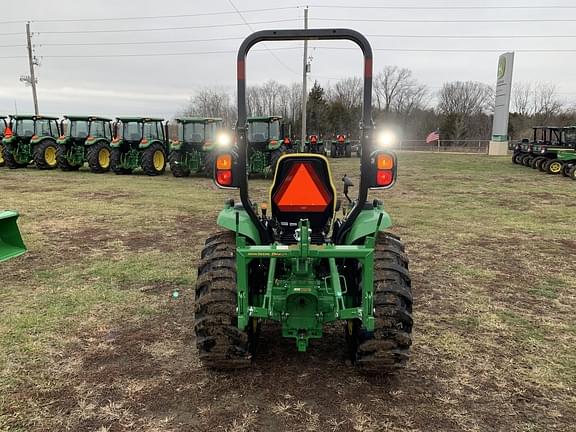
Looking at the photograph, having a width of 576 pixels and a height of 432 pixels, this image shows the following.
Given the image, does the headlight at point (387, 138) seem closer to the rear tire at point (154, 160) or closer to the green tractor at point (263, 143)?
the green tractor at point (263, 143)

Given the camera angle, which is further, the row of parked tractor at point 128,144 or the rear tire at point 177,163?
the rear tire at point 177,163

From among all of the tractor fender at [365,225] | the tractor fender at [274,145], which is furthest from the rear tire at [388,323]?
the tractor fender at [274,145]

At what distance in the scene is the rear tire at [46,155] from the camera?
17469 millimetres

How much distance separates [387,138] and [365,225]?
60 cm

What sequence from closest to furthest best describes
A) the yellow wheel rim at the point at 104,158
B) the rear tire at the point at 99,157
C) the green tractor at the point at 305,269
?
the green tractor at the point at 305,269
the rear tire at the point at 99,157
the yellow wheel rim at the point at 104,158

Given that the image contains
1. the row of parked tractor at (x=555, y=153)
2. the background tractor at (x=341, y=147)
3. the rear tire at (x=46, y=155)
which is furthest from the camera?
the background tractor at (x=341, y=147)

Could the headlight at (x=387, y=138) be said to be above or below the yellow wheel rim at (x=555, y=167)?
above

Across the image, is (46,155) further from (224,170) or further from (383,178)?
(383,178)

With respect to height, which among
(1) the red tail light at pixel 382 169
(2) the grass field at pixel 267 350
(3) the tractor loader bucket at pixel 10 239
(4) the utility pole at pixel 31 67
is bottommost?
(2) the grass field at pixel 267 350

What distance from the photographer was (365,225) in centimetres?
319

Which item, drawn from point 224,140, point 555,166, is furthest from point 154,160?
point 555,166

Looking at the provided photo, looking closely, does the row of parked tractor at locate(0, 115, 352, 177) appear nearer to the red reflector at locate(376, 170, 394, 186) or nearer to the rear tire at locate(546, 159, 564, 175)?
the rear tire at locate(546, 159, 564, 175)

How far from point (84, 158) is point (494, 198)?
14.3 metres

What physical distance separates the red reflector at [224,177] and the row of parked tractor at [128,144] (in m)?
11.3
